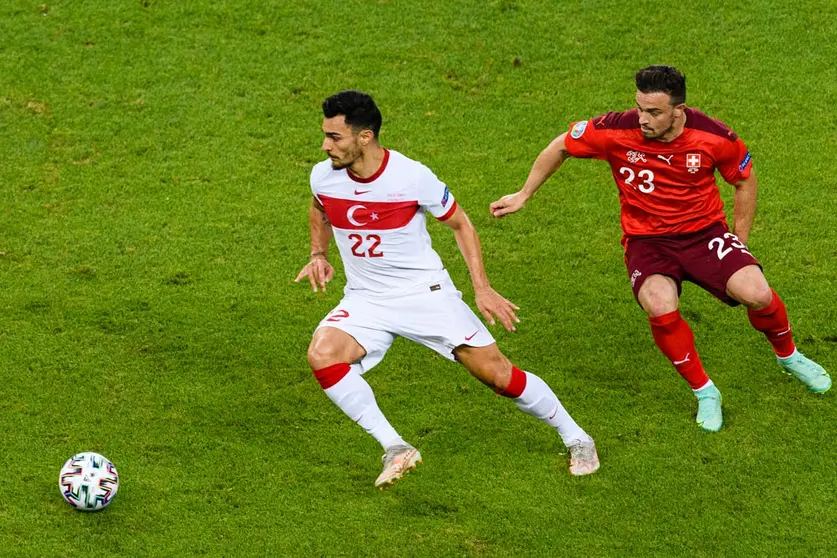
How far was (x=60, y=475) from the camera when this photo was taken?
A: 24.8 feet

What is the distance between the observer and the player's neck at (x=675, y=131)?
8.09m

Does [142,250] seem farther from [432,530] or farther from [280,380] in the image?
[432,530]

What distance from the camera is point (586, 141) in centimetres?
836

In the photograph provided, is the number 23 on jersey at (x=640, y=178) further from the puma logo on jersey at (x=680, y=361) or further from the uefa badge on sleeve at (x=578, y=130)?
the puma logo on jersey at (x=680, y=361)

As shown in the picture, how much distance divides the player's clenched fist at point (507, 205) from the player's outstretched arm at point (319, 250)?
1.04m

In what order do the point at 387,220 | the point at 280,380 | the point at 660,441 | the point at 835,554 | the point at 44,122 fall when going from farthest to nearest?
the point at 44,122 < the point at 280,380 < the point at 660,441 < the point at 387,220 < the point at 835,554

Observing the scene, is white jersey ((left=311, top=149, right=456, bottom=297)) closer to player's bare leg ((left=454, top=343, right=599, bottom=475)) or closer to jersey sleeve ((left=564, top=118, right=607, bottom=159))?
player's bare leg ((left=454, top=343, right=599, bottom=475))

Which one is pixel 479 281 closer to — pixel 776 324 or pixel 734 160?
pixel 734 160

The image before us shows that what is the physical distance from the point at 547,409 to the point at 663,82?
204 centimetres

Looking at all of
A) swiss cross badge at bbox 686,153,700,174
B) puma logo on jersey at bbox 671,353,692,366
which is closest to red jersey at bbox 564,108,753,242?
swiss cross badge at bbox 686,153,700,174

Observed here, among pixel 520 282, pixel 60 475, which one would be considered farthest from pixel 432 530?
pixel 520 282

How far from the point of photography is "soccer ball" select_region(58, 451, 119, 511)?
7.45 metres

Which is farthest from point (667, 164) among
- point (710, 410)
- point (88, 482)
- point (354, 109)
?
point (88, 482)

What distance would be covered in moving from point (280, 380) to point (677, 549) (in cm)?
294
